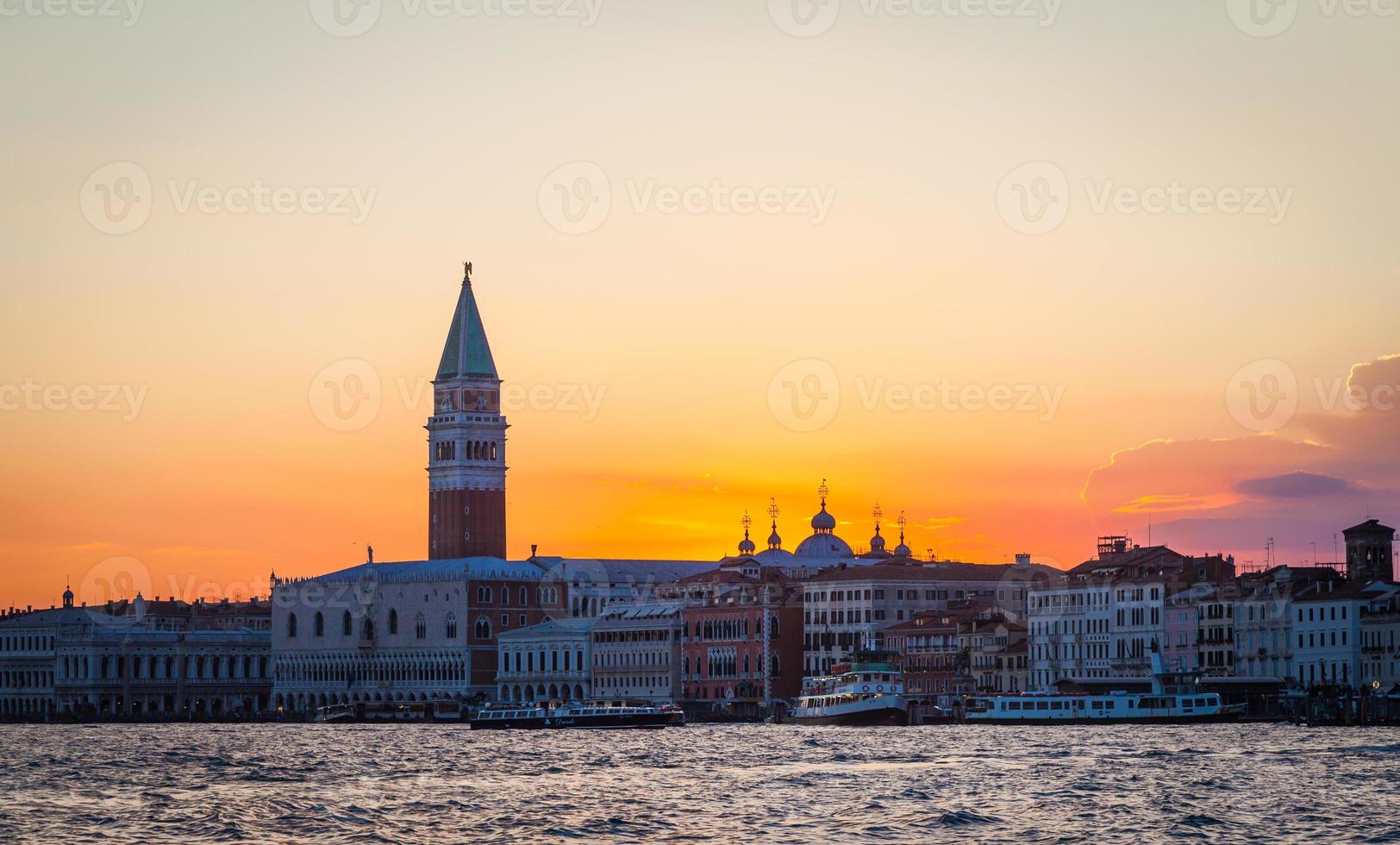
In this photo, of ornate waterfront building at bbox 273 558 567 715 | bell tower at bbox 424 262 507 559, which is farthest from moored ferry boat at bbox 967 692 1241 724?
bell tower at bbox 424 262 507 559

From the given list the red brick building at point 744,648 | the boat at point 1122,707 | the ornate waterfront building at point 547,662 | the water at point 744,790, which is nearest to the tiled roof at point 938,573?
the red brick building at point 744,648

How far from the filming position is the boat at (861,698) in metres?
126

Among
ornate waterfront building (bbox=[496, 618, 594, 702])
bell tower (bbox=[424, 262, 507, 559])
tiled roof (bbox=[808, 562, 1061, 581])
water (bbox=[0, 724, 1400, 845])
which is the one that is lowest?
water (bbox=[0, 724, 1400, 845])

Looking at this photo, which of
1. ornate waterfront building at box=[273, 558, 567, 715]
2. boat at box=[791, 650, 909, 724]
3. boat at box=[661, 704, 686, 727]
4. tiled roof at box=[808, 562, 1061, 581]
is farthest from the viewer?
ornate waterfront building at box=[273, 558, 567, 715]

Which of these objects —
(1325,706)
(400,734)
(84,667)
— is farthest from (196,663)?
(1325,706)

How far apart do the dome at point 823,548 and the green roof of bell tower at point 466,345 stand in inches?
1015

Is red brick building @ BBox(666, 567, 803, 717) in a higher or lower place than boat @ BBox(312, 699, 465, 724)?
higher

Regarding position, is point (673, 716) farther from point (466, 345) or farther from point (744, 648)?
point (466, 345)

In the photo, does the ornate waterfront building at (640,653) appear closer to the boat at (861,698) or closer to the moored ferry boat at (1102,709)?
the boat at (861,698)

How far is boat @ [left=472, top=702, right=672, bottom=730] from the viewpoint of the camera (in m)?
134

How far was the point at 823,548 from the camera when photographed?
184 metres

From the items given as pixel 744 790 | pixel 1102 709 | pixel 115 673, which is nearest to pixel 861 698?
pixel 1102 709

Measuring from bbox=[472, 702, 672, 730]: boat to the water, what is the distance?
21.7 metres

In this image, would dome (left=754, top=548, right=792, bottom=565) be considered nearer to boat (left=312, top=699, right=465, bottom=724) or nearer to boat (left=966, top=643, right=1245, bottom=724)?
boat (left=312, top=699, right=465, bottom=724)
